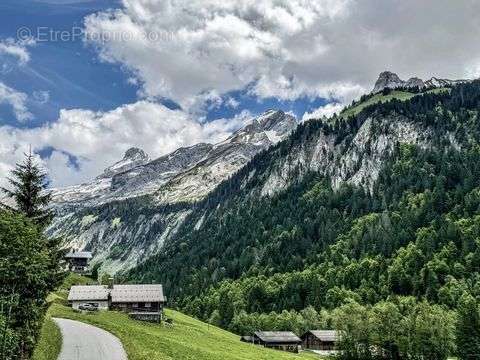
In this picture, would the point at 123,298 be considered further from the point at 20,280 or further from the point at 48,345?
the point at 20,280

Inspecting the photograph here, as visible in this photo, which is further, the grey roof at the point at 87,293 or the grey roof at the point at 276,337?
the grey roof at the point at 276,337

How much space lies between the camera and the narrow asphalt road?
52094mm

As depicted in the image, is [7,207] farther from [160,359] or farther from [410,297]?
[410,297]

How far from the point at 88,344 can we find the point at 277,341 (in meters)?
84.4

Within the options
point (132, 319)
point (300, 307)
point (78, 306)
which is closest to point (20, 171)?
point (132, 319)

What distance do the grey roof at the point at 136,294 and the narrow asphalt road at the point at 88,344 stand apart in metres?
35.2

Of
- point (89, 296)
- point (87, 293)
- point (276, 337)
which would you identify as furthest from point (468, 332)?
point (87, 293)

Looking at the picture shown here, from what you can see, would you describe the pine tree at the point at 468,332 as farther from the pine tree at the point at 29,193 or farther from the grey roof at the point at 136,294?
the pine tree at the point at 29,193

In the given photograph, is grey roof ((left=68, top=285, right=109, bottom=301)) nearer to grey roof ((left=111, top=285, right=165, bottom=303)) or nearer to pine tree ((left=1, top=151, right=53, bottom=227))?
grey roof ((left=111, top=285, right=165, bottom=303))

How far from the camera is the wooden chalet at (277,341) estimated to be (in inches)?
5344

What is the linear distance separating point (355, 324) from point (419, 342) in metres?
13.7

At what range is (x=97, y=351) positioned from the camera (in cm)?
5478

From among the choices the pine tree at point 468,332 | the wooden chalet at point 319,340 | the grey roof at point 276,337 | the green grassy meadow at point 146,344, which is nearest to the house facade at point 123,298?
the green grassy meadow at point 146,344

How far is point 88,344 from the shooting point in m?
59.0
